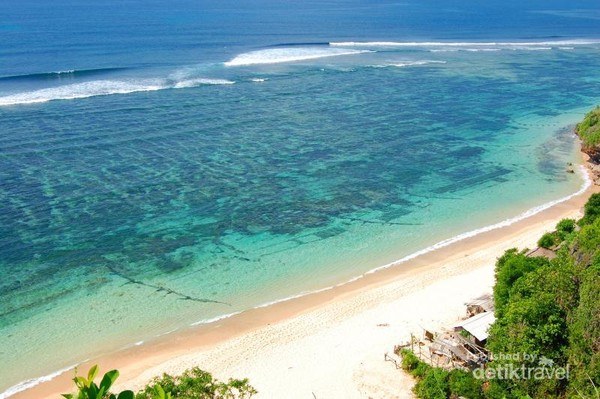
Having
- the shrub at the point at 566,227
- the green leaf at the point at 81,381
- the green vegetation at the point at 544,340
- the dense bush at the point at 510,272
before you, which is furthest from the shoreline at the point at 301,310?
the green leaf at the point at 81,381

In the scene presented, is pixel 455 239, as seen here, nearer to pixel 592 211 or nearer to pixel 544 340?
pixel 592 211

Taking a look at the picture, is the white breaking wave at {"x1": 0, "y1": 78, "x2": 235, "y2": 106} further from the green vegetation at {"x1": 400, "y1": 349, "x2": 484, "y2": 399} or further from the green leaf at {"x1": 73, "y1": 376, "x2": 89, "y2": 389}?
the green leaf at {"x1": 73, "y1": 376, "x2": 89, "y2": 389}

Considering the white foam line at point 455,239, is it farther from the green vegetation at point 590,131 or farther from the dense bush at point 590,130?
the dense bush at point 590,130

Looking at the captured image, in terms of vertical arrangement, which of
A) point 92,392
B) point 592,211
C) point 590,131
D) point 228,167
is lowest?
point 592,211

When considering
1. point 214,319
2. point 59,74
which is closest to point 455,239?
point 214,319

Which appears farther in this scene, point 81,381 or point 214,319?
point 214,319

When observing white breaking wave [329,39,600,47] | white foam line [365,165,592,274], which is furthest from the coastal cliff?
white breaking wave [329,39,600,47]

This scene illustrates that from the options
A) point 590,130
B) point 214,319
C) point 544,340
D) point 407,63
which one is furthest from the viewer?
point 407,63
